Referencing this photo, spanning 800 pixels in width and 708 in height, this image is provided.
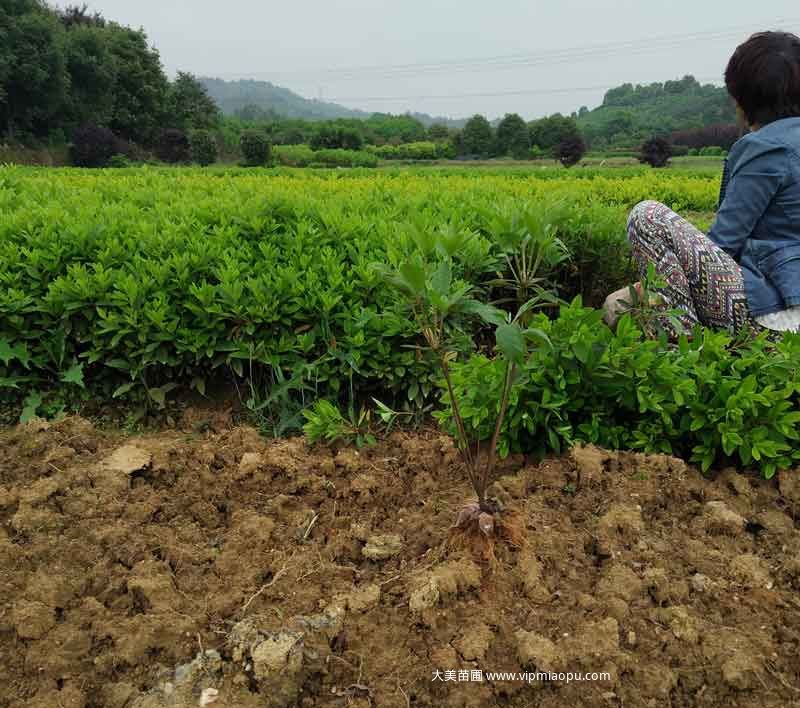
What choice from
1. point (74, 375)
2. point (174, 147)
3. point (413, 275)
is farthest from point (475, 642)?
point (174, 147)

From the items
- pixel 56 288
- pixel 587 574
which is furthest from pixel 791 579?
pixel 56 288

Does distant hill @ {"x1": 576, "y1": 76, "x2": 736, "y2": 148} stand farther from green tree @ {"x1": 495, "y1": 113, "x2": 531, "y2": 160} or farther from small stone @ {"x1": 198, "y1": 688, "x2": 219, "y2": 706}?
small stone @ {"x1": 198, "y1": 688, "x2": 219, "y2": 706}

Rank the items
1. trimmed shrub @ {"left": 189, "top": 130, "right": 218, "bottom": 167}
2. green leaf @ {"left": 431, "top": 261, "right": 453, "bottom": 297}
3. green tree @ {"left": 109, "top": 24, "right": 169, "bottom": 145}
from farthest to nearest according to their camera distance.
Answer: green tree @ {"left": 109, "top": 24, "right": 169, "bottom": 145}, trimmed shrub @ {"left": 189, "top": 130, "right": 218, "bottom": 167}, green leaf @ {"left": 431, "top": 261, "right": 453, "bottom": 297}

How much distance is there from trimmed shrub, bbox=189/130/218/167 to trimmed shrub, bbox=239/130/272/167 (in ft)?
14.9

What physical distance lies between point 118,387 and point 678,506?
2708 millimetres

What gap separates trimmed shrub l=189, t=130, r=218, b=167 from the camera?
40.9 meters

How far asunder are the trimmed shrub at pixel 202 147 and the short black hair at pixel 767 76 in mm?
42086

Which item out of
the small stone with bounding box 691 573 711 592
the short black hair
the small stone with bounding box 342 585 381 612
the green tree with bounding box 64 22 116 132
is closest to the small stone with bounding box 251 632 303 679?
the small stone with bounding box 342 585 381 612

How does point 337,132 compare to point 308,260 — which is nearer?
point 308,260

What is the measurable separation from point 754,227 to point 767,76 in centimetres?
64

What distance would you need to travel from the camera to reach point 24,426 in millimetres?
2918

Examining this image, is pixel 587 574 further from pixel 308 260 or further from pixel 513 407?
pixel 308 260

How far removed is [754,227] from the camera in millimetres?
2938

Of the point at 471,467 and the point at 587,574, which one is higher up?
the point at 471,467
